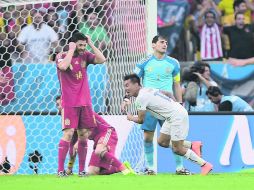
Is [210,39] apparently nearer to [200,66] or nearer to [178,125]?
[200,66]

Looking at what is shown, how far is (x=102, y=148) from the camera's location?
31.1ft

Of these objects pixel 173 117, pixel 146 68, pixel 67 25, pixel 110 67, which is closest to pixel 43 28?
pixel 67 25

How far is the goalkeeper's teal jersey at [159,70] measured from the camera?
9328mm

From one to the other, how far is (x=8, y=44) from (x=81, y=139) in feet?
8.31

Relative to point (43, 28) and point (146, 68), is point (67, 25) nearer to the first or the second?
point (43, 28)

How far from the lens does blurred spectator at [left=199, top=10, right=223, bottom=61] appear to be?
13047mm

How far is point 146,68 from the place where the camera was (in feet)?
30.8

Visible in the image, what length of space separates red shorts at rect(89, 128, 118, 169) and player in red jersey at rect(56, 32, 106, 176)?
26.1 inches

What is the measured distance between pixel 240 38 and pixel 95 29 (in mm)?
3080

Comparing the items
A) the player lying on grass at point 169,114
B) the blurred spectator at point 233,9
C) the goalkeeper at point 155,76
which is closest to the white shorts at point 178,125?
the player lying on grass at point 169,114

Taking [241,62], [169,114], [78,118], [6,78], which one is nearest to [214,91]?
[241,62]

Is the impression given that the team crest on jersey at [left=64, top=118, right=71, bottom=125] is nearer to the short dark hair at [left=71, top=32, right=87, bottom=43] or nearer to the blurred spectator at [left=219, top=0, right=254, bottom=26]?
the short dark hair at [left=71, top=32, right=87, bottom=43]

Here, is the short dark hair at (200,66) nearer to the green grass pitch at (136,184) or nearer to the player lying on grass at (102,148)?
the player lying on grass at (102,148)

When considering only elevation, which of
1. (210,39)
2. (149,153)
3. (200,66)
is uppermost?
(210,39)
